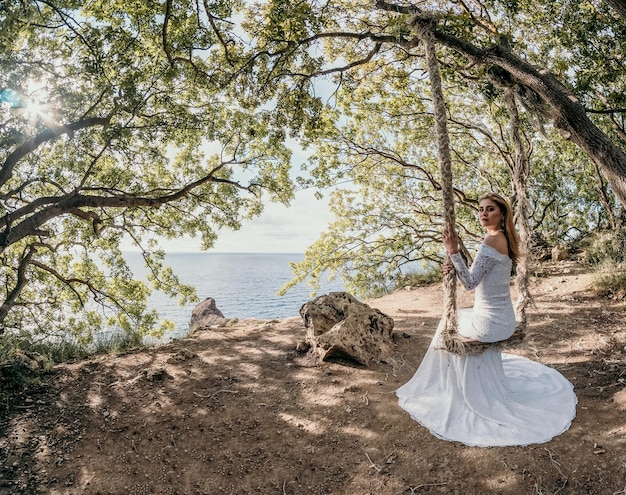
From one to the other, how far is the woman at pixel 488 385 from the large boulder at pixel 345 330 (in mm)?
1549

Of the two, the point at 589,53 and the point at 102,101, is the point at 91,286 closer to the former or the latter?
the point at 102,101

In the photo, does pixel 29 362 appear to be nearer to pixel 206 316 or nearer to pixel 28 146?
pixel 28 146

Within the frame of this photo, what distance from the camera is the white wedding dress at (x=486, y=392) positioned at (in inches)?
171

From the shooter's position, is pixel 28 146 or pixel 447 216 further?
pixel 28 146

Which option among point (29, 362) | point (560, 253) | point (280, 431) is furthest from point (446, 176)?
point (560, 253)

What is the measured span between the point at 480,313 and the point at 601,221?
15.2 metres

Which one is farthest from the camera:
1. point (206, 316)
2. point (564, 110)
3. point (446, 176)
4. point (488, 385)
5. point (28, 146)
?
point (206, 316)

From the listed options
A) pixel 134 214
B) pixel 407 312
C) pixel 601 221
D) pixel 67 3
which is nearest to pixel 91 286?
pixel 134 214

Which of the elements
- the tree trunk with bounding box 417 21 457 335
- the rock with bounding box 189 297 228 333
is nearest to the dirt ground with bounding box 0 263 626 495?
the tree trunk with bounding box 417 21 457 335

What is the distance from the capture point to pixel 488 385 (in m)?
4.80

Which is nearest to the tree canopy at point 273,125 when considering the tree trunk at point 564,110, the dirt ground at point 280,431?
the tree trunk at point 564,110

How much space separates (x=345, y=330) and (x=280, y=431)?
86.6 inches

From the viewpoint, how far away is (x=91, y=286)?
38.9ft

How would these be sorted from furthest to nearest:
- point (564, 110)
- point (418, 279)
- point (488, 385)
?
1. point (418, 279)
2. point (564, 110)
3. point (488, 385)
